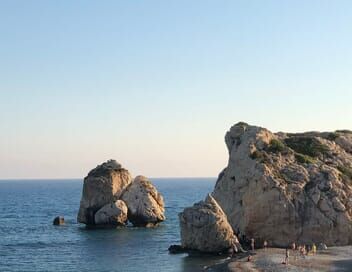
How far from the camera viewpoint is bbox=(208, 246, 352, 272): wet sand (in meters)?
51.2

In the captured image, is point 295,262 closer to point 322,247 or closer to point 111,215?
point 322,247

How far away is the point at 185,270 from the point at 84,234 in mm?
35636

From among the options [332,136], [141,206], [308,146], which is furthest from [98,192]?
[332,136]

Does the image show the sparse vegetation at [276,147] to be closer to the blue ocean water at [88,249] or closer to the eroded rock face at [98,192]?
the blue ocean water at [88,249]

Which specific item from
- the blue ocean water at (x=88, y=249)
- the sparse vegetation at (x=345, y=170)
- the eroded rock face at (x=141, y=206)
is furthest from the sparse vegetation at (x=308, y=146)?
the eroded rock face at (x=141, y=206)

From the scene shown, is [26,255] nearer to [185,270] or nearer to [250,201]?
[185,270]

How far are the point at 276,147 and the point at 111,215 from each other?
1325 inches

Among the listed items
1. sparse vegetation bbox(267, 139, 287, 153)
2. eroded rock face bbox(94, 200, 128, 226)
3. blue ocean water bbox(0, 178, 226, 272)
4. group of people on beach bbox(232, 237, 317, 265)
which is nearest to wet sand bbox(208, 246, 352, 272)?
group of people on beach bbox(232, 237, 317, 265)

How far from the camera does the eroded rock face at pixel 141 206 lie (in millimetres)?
98188

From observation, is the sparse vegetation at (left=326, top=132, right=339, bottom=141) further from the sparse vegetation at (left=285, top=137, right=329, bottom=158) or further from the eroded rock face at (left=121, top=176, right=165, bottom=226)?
the eroded rock face at (left=121, top=176, right=165, bottom=226)

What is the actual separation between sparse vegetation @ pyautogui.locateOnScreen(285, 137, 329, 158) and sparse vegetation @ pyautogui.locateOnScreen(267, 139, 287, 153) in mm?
2431

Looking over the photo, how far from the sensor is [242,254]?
60.5 meters

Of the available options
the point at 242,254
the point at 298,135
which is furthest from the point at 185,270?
the point at 298,135

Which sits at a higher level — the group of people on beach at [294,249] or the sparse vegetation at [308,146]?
the sparse vegetation at [308,146]
